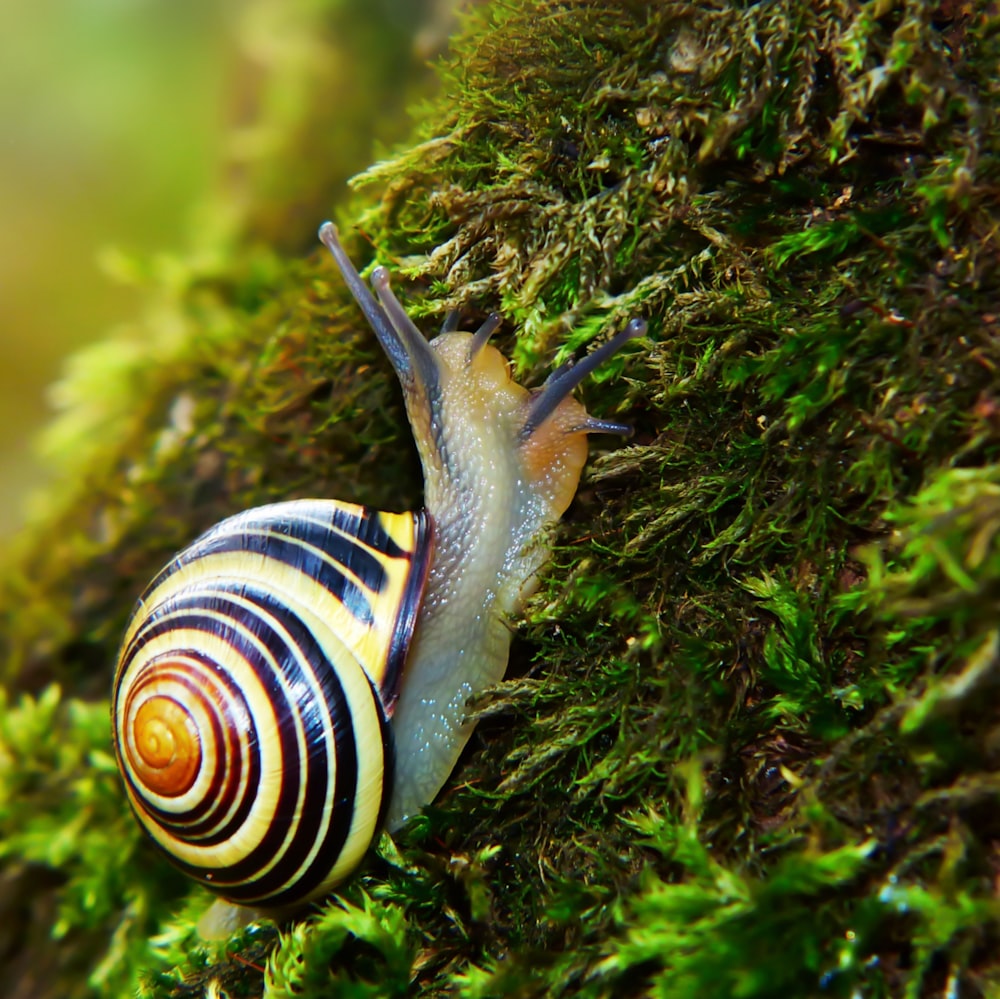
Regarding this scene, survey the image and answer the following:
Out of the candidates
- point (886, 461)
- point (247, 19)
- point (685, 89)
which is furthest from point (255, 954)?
point (247, 19)

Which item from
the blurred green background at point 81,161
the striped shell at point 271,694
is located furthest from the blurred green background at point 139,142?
the striped shell at point 271,694

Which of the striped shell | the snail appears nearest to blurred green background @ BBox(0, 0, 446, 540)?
the snail

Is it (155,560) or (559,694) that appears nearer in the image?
(559,694)

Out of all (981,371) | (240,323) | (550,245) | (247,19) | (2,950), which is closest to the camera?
(981,371)

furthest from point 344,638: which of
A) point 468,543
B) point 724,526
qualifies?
point 724,526

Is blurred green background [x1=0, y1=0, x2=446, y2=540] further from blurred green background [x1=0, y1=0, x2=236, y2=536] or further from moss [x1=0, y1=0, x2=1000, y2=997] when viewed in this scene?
moss [x1=0, y1=0, x2=1000, y2=997]

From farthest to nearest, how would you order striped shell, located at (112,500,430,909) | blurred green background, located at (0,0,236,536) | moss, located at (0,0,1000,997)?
1. blurred green background, located at (0,0,236,536)
2. striped shell, located at (112,500,430,909)
3. moss, located at (0,0,1000,997)

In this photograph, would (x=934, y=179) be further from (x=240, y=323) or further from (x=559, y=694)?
(x=240, y=323)
